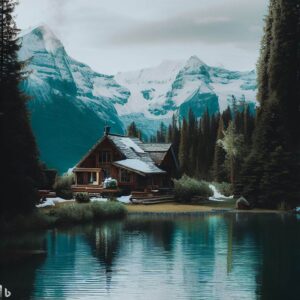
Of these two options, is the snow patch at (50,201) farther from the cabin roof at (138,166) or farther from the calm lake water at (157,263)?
the calm lake water at (157,263)

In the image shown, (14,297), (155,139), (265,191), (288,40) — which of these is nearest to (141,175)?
(265,191)

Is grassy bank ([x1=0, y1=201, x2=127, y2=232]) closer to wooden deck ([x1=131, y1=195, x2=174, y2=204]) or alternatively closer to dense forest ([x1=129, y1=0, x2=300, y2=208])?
wooden deck ([x1=131, y1=195, x2=174, y2=204])

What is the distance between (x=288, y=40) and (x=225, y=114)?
205 feet

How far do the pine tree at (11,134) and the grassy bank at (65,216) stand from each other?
763mm

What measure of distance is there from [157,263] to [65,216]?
1687 cm

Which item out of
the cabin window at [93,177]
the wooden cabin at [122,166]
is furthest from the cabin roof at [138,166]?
the cabin window at [93,177]

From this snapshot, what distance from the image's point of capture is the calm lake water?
2045 centimetres

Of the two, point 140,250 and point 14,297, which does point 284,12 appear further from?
point 14,297

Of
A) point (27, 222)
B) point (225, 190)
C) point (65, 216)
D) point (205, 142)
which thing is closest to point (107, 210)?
point (65, 216)

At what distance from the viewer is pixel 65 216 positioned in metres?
42.0

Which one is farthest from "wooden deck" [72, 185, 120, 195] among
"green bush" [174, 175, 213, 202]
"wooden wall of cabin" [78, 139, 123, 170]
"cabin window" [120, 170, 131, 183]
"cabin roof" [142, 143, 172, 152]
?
"cabin roof" [142, 143, 172, 152]

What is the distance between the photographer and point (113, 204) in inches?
1903

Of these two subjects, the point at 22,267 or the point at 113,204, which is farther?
the point at 113,204

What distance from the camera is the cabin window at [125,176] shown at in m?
66.2
